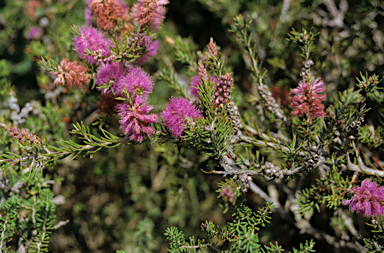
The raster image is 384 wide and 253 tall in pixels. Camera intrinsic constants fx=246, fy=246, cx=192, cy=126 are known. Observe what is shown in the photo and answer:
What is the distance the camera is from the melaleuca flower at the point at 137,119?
0.53 meters

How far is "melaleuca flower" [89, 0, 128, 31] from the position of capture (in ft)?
1.95

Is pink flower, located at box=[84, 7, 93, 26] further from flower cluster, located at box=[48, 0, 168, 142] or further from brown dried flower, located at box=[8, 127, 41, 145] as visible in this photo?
brown dried flower, located at box=[8, 127, 41, 145]

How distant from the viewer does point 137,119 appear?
1.77 feet

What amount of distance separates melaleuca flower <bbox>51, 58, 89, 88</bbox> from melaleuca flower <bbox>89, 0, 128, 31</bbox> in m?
0.12

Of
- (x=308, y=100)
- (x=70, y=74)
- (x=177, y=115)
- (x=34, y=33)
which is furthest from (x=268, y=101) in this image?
(x=34, y=33)

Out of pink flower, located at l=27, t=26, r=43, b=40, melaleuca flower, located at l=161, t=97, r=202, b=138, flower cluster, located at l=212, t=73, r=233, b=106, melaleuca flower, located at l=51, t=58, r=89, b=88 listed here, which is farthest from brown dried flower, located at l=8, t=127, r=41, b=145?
pink flower, located at l=27, t=26, r=43, b=40

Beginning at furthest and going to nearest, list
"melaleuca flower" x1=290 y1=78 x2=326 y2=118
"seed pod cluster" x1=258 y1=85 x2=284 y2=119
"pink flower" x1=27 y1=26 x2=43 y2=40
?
"pink flower" x1=27 y1=26 x2=43 y2=40 < "seed pod cluster" x1=258 y1=85 x2=284 y2=119 < "melaleuca flower" x1=290 y1=78 x2=326 y2=118

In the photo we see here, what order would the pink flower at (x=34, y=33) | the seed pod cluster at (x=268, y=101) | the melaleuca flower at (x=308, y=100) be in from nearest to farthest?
the melaleuca flower at (x=308, y=100)
the seed pod cluster at (x=268, y=101)
the pink flower at (x=34, y=33)

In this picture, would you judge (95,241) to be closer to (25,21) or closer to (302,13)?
(25,21)

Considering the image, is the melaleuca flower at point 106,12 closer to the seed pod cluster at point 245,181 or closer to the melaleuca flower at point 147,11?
the melaleuca flower at point 147,11

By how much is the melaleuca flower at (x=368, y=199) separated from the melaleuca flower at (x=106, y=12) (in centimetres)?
71

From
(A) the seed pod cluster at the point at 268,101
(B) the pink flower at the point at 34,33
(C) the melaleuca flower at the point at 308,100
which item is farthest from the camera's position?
(B) the pink flower at the point at 34,33

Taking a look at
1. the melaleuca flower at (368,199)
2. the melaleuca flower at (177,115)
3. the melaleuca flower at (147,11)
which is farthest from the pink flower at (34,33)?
the melaleuca flower at (368,199)

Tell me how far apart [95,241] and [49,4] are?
1.32 metres
